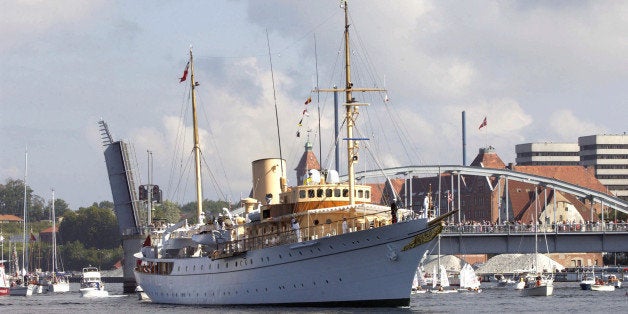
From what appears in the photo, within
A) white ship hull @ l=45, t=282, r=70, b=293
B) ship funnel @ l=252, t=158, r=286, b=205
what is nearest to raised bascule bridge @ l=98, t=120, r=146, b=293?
white ship hull @ l=45, t=282, r=70, b=293

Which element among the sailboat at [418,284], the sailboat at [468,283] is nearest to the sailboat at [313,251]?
the sailboat at [418,284]

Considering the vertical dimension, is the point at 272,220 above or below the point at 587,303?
above

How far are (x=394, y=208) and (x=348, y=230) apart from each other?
413 centimetres

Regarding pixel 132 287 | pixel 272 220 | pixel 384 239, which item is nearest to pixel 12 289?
pixel 132 287

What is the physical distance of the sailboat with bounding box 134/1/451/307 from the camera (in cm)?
7719

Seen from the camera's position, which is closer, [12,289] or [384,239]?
[384,239]

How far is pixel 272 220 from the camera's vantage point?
83438 mm

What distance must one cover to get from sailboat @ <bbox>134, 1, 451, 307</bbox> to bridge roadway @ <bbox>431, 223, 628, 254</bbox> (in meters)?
51.2

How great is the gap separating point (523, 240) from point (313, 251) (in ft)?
226

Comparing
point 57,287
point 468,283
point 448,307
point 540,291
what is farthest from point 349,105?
point 57,287

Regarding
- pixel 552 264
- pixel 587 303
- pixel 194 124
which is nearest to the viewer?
pixel 587 303

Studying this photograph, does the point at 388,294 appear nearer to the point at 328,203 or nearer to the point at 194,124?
the point at 328,203

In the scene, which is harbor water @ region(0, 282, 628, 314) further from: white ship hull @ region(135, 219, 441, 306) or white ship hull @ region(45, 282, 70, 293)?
white ship hull @ region(45, 282, 70, 293)

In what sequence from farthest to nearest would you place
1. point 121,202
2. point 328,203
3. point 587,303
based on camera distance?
point 121,202 → point 587,303 → point 328,203
